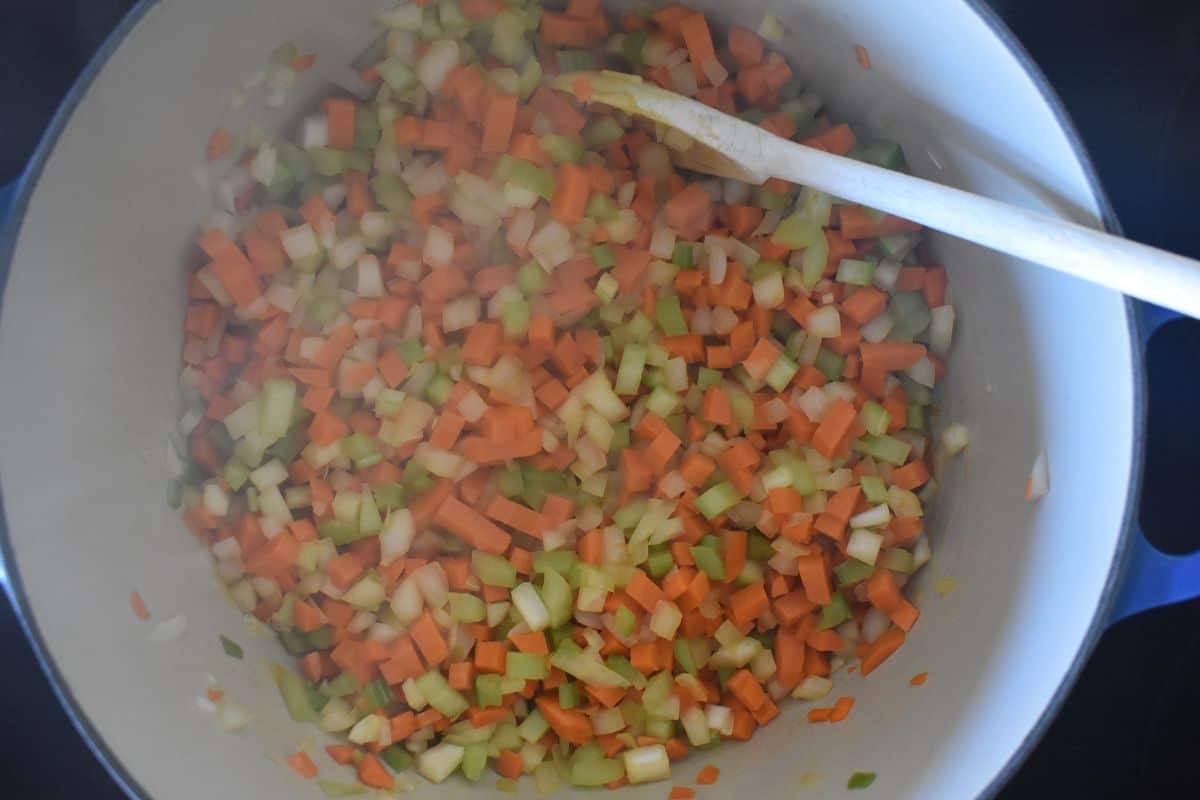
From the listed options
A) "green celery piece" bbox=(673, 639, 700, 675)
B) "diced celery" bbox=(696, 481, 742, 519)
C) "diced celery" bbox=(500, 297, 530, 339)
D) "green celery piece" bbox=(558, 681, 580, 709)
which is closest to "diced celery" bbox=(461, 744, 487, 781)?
"green celery piece" bbox=(558, 681, 580, 709)

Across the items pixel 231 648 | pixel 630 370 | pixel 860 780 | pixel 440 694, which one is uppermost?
pixel 630 370

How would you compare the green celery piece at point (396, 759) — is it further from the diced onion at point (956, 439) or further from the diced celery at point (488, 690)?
the diced onion at point (956, 439)

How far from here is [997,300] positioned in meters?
1.20

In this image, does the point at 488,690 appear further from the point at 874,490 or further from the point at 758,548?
the point at 874,490

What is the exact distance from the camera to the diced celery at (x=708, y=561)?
1229mm

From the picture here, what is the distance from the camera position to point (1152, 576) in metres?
1.05

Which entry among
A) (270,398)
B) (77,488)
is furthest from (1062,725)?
(77,488)

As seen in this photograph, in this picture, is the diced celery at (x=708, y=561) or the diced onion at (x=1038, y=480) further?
the diced celery at (x=708, y=561)

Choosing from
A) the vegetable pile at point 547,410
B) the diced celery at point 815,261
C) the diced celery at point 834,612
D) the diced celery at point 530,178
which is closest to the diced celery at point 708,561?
the vegetable pile at point 547,410

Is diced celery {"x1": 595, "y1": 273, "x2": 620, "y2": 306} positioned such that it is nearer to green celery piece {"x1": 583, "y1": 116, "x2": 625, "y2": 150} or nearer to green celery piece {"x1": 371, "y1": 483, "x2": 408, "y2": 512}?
green celery piece {"x1": 583, "y1": 116, "x2": 625, "y2": 150}

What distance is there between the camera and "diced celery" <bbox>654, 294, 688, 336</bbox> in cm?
127

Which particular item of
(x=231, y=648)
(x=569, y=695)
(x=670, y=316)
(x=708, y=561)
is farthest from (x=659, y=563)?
(x=231, y=648)

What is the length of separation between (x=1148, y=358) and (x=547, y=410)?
787mm

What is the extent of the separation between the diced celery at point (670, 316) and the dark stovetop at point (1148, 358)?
1.84ft
